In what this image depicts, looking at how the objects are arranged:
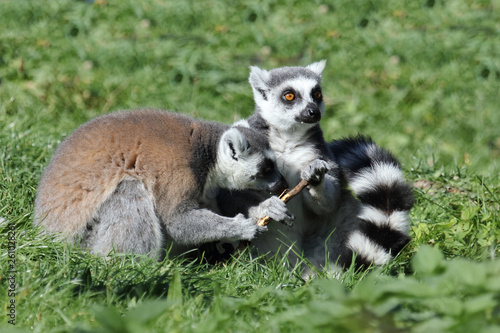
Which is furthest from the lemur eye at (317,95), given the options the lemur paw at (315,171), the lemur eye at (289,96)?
the lemur paw at (315,171)

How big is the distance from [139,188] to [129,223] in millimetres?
205

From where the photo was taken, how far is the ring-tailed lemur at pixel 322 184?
345 centimetres

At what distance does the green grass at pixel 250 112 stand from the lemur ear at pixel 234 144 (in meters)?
0.63

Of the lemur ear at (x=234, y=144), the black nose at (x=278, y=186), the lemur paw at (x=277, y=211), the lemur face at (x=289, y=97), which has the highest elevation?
the lemur face at (x=289, y=97)

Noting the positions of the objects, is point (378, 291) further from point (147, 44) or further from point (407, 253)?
point (147, 44)

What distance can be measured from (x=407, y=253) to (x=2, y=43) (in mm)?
6181

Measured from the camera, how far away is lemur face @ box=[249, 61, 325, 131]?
367 centimetres

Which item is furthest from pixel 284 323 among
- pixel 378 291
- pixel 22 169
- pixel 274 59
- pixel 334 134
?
pixel 274 59

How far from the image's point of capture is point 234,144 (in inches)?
134

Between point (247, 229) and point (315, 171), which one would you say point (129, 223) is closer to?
point (247, 229)

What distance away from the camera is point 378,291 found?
178 centimetres

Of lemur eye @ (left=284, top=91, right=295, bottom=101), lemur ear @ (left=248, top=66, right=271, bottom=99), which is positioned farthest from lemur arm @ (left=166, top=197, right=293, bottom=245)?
lemur ear @ (left=248, top=66, right=271, bottom=99)

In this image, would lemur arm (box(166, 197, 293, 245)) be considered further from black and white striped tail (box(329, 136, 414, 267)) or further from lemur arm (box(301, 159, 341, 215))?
black and white striped tail (box(329, 136, 414, 267))

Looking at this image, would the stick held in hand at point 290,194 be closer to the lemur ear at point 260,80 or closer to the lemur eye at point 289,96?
the lemur eye at point 289,96
